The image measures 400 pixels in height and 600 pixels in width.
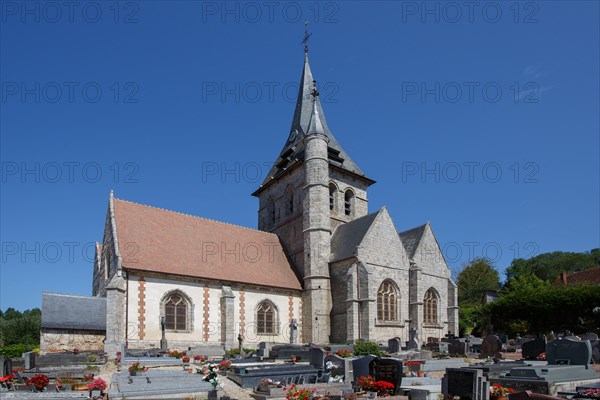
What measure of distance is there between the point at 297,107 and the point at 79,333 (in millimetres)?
22424

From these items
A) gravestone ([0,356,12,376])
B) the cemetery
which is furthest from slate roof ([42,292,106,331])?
gravestone ([0,356,12,376])

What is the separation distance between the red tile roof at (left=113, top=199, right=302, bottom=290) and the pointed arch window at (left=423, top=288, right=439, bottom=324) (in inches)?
335

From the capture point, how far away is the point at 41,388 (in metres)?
10.8

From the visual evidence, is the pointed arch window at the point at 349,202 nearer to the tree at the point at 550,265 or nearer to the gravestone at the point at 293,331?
the gravestone at the point at 293,331

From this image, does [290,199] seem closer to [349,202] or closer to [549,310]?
[349,202]

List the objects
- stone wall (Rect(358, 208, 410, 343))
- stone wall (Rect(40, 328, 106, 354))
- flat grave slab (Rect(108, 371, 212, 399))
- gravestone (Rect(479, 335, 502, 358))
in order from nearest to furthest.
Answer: flat grave slab (Rect(108, 371, 212, 399))
stone wall (Rect(40, 328, 106, 354))
gravestone (Rect(479, 335, 502, 358))
stone wall (Rect(358, 208, 410, 343))

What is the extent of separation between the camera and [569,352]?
1405 centimetres

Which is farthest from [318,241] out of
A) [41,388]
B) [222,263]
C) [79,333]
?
[41,388]

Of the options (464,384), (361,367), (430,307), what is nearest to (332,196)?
(430,307)

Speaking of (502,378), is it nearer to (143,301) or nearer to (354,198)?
(143,301)

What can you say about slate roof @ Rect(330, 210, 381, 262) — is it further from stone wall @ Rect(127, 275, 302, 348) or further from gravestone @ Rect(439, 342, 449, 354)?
gravestone @ Rect(439, 342, 449, 354)

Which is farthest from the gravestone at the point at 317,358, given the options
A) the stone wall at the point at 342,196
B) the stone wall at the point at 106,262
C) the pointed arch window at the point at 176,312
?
the stone wall at the point at 342,196

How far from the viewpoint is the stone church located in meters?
22.4

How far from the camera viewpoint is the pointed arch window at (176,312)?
2248cm
